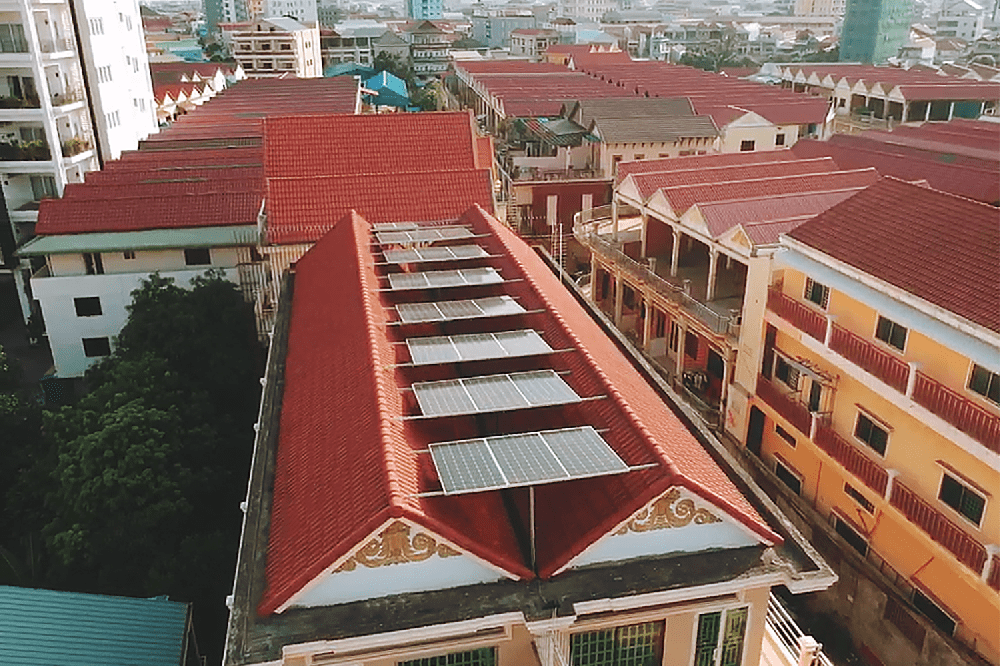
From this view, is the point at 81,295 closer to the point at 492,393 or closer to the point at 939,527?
the point at 492,393

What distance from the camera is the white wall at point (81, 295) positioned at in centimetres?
2945

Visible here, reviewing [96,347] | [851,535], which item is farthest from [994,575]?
[96,347]

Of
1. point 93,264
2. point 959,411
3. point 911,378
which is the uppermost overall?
point 911,378

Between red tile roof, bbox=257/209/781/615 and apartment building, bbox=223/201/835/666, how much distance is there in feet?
0.14

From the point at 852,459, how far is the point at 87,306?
27139mm

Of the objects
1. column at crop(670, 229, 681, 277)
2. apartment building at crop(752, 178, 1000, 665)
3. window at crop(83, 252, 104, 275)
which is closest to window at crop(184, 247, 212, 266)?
window at crop(83, 252, 104, 275)

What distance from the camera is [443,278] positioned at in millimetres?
19578

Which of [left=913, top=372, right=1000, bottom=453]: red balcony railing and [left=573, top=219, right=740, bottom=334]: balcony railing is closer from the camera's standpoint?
[left=913, top=372, right=1000, bottom=453]: red balcony railing

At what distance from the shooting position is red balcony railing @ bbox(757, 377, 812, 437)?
21.7 metres

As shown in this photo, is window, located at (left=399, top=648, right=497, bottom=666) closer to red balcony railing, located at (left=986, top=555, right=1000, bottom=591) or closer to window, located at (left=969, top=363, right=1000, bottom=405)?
red balcony railing, located at (left=986, top=555, right=1000, bottom=591)

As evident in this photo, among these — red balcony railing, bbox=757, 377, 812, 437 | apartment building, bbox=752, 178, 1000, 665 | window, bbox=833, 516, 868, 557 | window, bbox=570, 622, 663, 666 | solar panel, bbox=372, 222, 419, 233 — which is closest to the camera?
window, bbox=570, 622, 663, 666

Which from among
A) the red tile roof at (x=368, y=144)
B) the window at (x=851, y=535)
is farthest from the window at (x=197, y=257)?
the window at (x=851, y=535)

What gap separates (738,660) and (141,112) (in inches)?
2314

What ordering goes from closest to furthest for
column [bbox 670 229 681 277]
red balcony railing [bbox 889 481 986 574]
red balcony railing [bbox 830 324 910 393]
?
red balcony railing [bbox 889 481 986 574]
red balcony railing [bbox 830 324 910 393]
column [bbox 670 229 681 277]
